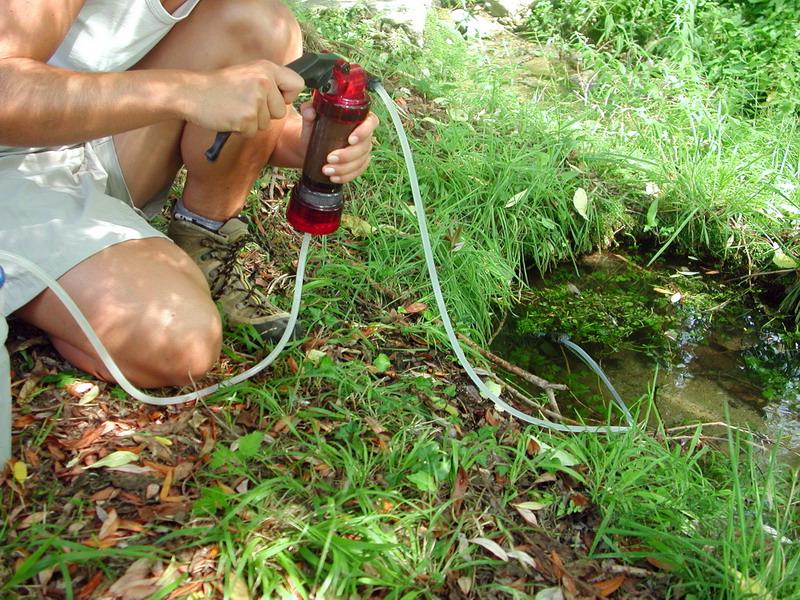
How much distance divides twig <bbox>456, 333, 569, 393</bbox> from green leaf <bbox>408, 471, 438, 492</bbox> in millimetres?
690

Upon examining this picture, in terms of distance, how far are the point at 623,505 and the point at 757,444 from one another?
0.74 m

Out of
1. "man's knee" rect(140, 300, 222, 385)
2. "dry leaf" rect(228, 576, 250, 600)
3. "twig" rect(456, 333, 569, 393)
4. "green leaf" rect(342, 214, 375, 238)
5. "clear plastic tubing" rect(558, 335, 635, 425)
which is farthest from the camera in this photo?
"green leaf" rect(342, 214, 375, 238)

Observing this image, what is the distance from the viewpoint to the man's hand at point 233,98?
5.30 feet

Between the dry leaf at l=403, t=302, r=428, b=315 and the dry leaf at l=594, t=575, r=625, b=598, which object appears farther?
the dry leaf at l=403, t=302, r=428, b=315

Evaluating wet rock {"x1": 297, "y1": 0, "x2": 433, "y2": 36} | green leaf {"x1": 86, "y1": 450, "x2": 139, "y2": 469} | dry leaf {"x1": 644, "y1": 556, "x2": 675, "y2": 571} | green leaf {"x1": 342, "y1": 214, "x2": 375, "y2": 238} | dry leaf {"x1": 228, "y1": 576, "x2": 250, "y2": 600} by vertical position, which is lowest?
green leaf {"x1": 342, "y1": 214, "x2": 375, "y2": 238}

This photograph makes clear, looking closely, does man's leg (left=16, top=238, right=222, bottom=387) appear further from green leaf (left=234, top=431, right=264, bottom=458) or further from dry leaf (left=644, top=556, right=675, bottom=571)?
dry leaf (left=644, top=556, right=675, bottom=571)

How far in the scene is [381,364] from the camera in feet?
6.98

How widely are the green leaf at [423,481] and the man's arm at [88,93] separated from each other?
836 mm

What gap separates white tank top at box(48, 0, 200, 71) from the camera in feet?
5.91

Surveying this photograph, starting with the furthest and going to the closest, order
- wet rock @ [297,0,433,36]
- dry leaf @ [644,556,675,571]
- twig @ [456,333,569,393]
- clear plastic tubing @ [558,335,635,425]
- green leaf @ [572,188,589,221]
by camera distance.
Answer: wet rock @ [297,0,433,36] → green leaf @ [572,188,589,221] → clear plastic tubing @ [558,335,635,425] → twig @ [456,333,569,393] → dry leaf @ [644,556,675,571]

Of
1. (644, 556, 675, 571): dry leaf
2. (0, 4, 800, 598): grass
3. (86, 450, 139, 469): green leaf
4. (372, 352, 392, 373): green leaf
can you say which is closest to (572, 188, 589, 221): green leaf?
(0, 4, 800, 598): grass

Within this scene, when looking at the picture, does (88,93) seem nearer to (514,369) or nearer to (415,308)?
(415,308)

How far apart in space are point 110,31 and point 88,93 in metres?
0.33

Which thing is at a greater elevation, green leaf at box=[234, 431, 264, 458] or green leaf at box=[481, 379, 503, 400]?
green leaf at box=[234, 431, 264, 458]
